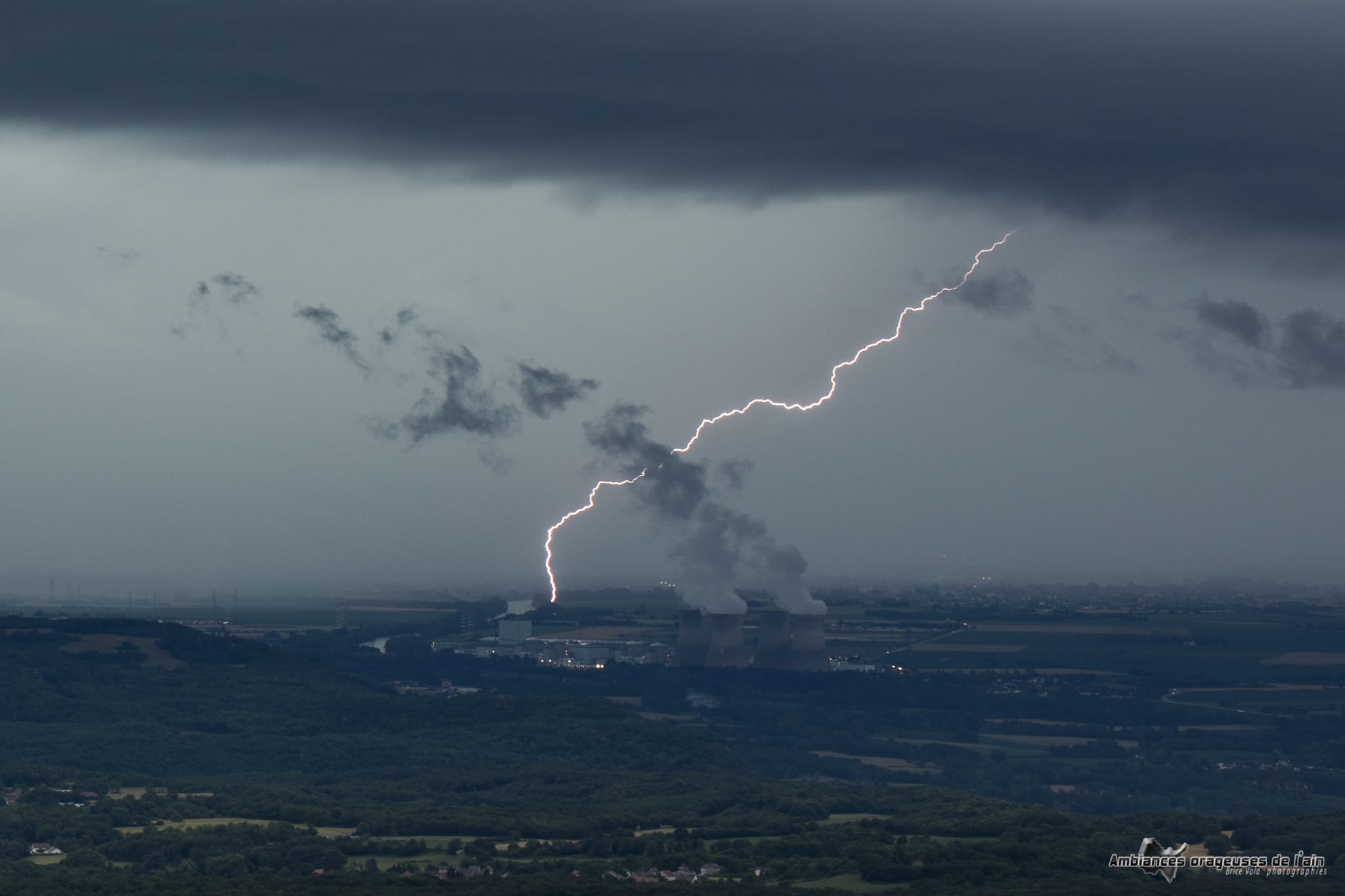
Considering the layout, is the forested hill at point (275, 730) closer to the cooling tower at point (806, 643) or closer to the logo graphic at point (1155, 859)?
the logo graphic at point (1155, 859)

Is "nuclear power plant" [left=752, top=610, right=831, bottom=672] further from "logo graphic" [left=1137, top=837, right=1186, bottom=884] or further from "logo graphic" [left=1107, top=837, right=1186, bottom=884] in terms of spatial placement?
"logo graphic" [left=1107, top=837, right=1186, bottom=884]

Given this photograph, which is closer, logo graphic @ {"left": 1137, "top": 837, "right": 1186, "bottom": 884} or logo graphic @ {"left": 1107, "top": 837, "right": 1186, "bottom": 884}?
logo graphic @ {"left": 1137, "top": 837, "right": 1186, "bottom": 884}

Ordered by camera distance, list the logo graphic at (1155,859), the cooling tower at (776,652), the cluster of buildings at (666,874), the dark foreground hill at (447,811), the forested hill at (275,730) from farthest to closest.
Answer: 1. the cooling tower at (776,652)
2. the forested hill at (275,730)
3. the cluster of buildings at (666,874)
4. the dark foreground hill at (447,811)
5. the logo graphic at (1155,859)

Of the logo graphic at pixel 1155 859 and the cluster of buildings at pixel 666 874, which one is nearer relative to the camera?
the logo graphic at pixel 1155 859

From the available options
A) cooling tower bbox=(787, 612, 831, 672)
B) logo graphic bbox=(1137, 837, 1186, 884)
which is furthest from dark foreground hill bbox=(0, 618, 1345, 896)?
cooling tower bbox=(787, 612, 831, 672)

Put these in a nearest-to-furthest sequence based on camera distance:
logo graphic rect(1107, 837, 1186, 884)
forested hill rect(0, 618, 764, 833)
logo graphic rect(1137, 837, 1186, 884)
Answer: logo graphic rect(1137, 837, 1186, 884)
logo graphic rect(1107, 837, 1186, 884)
forested hill rect(0, 618, 764, 833)

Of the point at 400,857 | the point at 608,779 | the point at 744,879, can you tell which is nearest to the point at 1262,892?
the point at 744,879

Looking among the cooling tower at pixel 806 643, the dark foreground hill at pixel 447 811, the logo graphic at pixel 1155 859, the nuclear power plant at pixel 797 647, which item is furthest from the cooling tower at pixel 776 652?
the logo graphic at pixel 1155 859

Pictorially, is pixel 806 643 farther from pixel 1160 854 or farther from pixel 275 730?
pixel 1160 854
